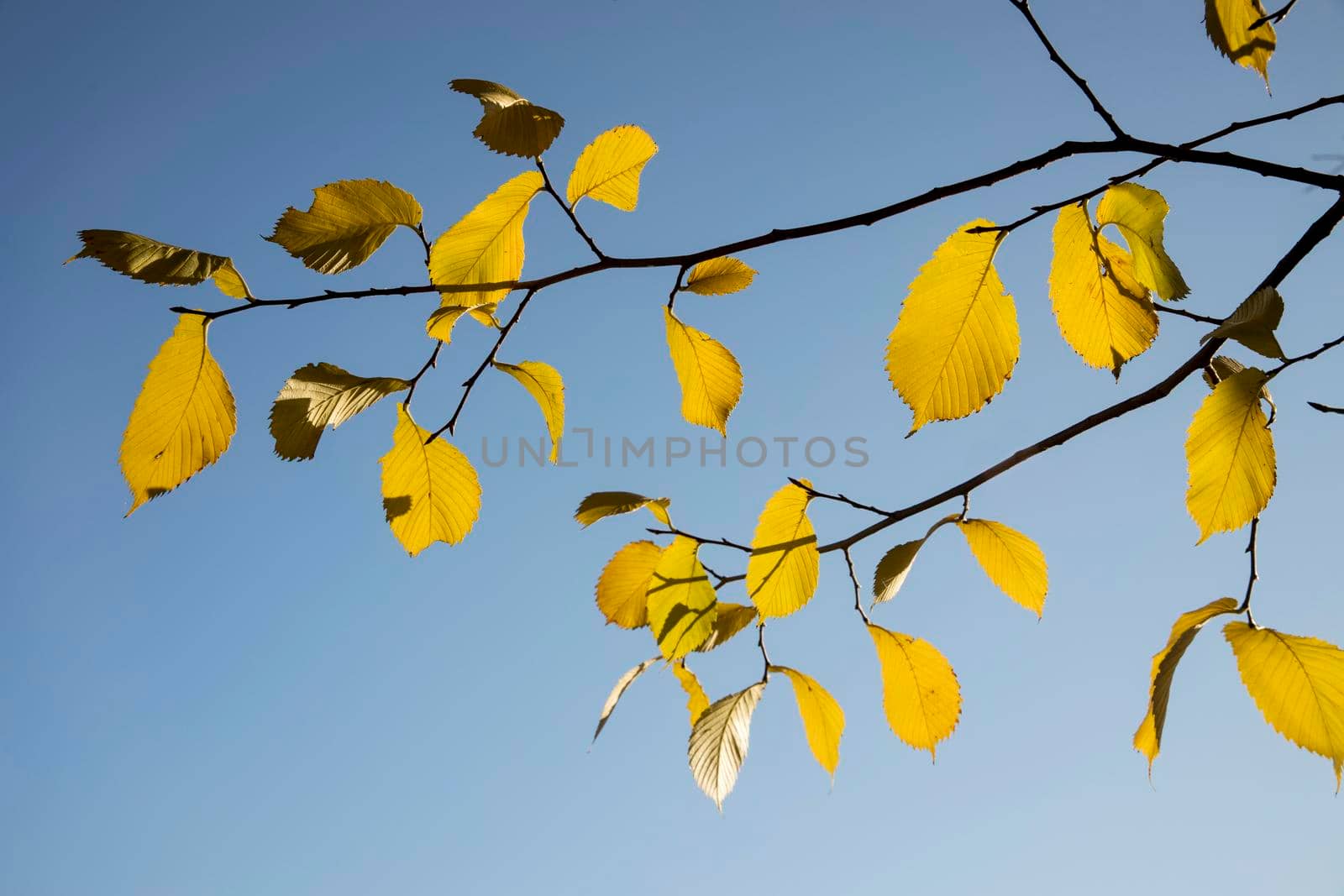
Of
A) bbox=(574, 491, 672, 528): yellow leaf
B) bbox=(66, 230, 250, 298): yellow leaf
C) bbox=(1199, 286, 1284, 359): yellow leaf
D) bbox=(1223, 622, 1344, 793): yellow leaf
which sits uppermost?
bbox=(66, 230, 250, 298): yellow leaf

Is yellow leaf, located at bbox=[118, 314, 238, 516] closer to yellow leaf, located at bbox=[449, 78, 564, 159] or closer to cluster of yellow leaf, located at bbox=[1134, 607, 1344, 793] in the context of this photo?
yellow leaf, located at bbox=[449, 78, 564, 159]

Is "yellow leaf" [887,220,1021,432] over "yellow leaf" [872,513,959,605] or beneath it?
over

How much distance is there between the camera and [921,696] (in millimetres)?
434

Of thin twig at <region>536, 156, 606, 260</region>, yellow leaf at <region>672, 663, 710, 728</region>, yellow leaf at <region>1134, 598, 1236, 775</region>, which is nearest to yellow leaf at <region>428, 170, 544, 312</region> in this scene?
thin twig at <region>536, 156, 606, 260</region>

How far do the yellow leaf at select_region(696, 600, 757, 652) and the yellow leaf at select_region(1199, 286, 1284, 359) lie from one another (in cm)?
26

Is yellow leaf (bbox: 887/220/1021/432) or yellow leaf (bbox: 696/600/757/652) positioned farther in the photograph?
yellow leaf (bbox: 696/600/757/652)

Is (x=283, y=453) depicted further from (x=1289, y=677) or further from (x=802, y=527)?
(x=1289, y=677)

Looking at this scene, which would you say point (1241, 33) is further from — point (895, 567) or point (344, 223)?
point (344, 223)

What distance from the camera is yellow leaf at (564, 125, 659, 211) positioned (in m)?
0.42

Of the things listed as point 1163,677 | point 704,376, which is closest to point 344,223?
point 704,376

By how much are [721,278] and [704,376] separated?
57 mm

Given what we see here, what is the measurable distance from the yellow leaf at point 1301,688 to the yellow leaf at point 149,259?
470 millimetres

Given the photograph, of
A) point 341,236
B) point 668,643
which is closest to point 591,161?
point 341,236

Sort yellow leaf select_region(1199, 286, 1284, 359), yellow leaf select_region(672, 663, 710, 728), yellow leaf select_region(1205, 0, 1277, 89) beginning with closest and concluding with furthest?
yellow leaf select_region(1199, 286, 1284, 359)
yellow leaf select_region(1205, 0, 1277, 89)
yellow leaf select_region(672, 663, 710, 728)
